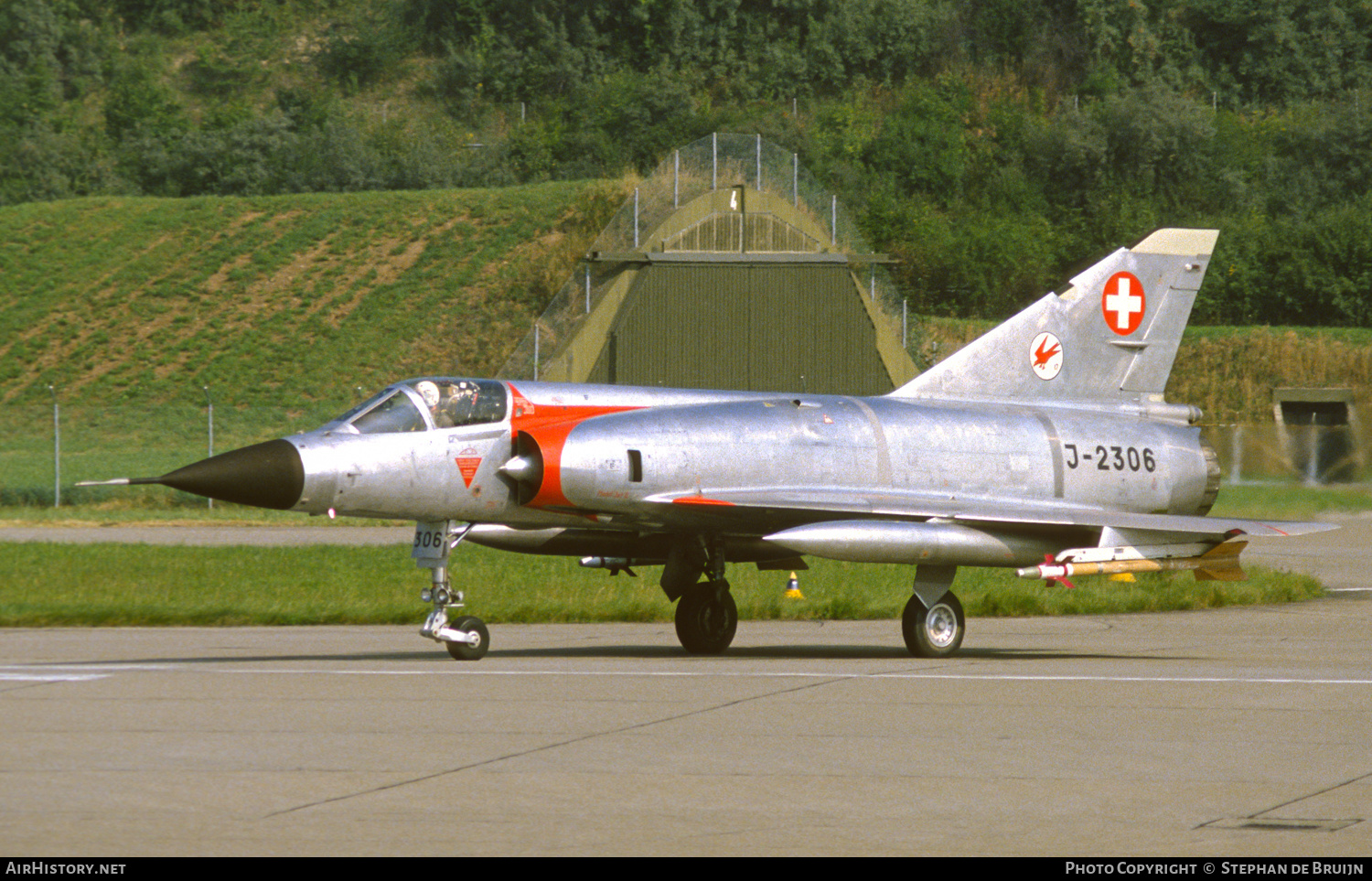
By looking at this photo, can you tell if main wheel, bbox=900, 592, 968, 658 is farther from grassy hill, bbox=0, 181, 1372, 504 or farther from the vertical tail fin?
grassy hill, bbox=0, 181, 1372, 504

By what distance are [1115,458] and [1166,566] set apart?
179 centimetres

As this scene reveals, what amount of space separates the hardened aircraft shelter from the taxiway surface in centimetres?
2913

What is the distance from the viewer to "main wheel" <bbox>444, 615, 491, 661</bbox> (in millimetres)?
14672

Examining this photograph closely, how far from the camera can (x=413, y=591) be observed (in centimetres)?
2277

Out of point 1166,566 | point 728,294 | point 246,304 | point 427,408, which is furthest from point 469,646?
point 246,304

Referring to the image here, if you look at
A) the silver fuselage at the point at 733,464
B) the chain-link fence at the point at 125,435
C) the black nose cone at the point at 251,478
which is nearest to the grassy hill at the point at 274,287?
the chain-link fence at the point at 125,435

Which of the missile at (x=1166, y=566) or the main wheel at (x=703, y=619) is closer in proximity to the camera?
the missile at (x=1166, y=566)

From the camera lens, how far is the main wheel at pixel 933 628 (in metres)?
15.8

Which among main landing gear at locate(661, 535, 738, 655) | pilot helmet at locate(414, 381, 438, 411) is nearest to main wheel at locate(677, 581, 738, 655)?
main landing gear at locate(661, 535, 738, 655)

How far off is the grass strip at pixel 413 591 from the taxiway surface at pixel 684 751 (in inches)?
147

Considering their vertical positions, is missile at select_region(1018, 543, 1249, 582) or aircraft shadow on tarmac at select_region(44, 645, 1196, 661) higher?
missile at select_region(1018, 543, 1249, 582)

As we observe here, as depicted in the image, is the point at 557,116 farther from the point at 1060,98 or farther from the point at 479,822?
the point at 479,822

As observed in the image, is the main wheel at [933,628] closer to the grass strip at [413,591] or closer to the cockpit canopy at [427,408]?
the cockpit canopy at [427,408]

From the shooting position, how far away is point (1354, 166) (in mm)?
79438
